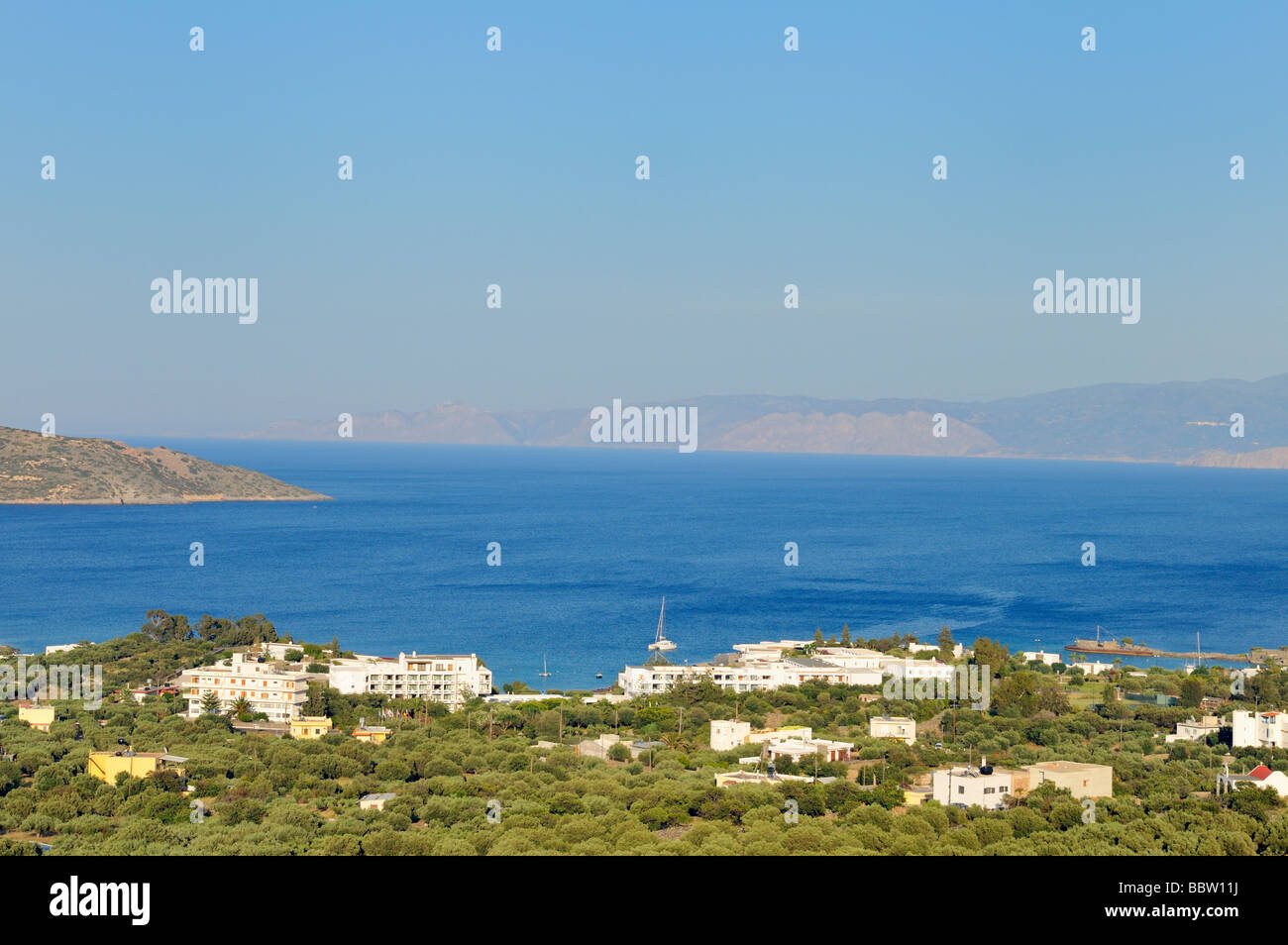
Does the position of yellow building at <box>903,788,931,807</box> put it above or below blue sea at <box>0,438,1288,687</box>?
below

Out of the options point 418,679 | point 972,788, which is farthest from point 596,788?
point 418,679

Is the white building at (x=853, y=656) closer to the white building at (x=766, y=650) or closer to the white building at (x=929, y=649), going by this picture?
the white building at (x=766, y=650)

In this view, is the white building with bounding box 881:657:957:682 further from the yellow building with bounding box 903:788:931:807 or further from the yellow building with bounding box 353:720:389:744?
the yellow building with bounding box 353:720:389:744

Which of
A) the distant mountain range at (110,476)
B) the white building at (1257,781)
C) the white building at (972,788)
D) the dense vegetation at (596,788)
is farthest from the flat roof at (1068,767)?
the distant mountain range at (110,476)

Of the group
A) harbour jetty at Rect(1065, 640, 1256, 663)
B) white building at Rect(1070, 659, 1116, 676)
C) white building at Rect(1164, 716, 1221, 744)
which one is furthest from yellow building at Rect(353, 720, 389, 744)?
harbour jetty at Rect(1065, 640, 1256, 663)

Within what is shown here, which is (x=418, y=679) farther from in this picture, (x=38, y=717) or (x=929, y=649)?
(x=929, y=649)
